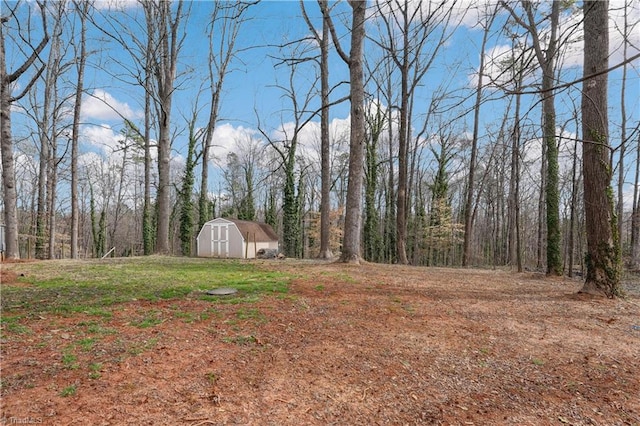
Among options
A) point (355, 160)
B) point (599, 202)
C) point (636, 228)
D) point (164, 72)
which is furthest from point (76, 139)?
point (636, 228)

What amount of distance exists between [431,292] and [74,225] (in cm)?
1517

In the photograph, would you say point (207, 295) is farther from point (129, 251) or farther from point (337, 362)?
point (129, 251)

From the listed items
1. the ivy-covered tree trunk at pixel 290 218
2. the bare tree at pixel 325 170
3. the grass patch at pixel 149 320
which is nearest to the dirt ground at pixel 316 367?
the grass patch at pixel 149 320

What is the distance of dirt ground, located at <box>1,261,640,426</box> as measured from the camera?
1.86 meters

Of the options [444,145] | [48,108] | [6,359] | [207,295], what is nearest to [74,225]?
[48,108]

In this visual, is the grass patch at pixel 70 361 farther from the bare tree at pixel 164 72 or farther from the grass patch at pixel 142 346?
the bare tree at pixel 164 72

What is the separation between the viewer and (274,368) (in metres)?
2.35

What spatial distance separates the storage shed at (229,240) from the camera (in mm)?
17297

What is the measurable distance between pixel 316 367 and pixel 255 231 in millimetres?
16432

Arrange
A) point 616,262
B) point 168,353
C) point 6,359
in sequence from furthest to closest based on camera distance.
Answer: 1. point 616,262
2. point 168,353
3. point 6,359

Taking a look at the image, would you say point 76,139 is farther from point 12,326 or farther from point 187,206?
point 12,326

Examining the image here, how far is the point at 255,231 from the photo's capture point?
1844cm

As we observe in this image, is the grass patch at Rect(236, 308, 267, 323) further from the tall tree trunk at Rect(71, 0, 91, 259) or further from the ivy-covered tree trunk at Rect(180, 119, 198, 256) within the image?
the ivy-covered tree trunk at Rect(180, 119, 198, 256)

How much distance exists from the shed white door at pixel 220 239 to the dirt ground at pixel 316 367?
549 inches
